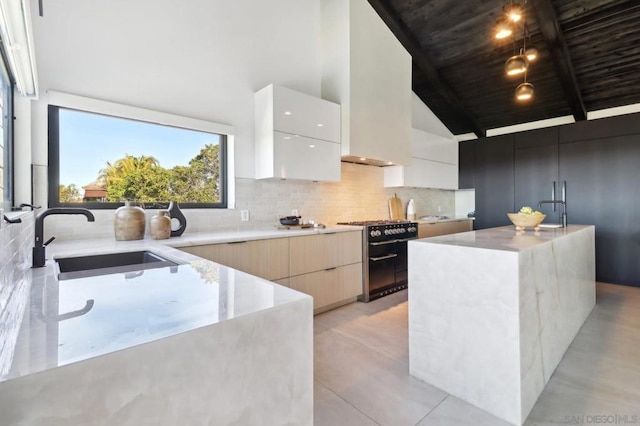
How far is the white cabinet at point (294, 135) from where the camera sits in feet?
10.1

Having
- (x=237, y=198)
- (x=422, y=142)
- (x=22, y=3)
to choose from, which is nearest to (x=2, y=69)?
(x=22, y=3)

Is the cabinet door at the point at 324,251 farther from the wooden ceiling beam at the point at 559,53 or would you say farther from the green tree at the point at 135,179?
the wooden ceiling beam at the point at 559,53

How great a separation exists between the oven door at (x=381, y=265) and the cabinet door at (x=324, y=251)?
0.19m

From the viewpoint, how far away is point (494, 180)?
5273 mm

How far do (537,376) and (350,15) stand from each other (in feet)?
12.4

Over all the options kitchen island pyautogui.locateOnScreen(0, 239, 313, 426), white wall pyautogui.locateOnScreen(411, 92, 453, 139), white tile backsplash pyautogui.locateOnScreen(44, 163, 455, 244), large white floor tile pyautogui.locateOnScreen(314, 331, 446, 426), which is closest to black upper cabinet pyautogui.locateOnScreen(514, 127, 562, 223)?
white wall pyautogui.locateOnScreen(411, 92, 453, 139)

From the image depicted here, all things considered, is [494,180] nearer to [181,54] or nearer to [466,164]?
[466,164]

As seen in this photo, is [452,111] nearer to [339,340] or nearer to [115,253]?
[339,340]

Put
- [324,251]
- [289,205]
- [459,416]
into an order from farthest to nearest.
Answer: [289,205] < [324,251] < [459,416]

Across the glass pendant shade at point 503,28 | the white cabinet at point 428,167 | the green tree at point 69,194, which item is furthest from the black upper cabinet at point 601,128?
the green tree at point 69,194

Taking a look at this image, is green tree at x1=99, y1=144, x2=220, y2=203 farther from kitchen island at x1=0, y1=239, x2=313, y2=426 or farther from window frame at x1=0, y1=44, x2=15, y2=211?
kitchen island at x1=0, y1=239, x2=313, y2=426

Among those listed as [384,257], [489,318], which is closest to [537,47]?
[384,257]

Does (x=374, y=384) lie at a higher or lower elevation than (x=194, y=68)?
lower

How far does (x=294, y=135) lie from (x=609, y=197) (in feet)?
14.8
